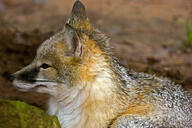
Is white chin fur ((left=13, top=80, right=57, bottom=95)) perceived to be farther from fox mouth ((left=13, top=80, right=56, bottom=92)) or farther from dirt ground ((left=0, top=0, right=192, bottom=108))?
dirt ground ((left=0, top=0, right=192, bottom=108))

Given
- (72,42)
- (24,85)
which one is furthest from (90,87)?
(24,85)

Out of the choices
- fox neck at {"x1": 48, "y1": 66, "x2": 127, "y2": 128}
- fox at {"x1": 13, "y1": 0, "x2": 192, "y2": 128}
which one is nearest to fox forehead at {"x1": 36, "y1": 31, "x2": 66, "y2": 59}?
fox at {"x1": 13, "y1": 0, "x2": 192, "y2": 128}

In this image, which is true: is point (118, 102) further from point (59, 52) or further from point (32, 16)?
point (32, 16)

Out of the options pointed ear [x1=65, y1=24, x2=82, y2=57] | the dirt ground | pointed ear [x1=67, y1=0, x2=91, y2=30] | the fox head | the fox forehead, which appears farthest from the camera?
the dirt ground

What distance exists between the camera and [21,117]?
4.53 m

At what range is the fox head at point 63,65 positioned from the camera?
5.13m

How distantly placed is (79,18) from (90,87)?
1.04 meters

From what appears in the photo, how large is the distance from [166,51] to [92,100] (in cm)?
493

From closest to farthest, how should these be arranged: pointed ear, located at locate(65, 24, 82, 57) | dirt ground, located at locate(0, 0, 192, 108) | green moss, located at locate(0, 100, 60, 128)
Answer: green moss, located at locate(0, 100, 60, 128) < pointed ear, located at locate(65, 24, 82, 57) < dirt ground, located at locate(0, 0, 192, 108)

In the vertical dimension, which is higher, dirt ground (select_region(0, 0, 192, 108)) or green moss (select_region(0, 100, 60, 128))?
dirt ground (select_region(0, 0, 192, 108))

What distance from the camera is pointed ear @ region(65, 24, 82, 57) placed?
16.3 feet

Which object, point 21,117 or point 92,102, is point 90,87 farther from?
point 21,117

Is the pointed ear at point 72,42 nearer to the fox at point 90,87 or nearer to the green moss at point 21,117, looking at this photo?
the fox at point 90,87

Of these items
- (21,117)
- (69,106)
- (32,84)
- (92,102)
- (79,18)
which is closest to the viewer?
(21,117)
